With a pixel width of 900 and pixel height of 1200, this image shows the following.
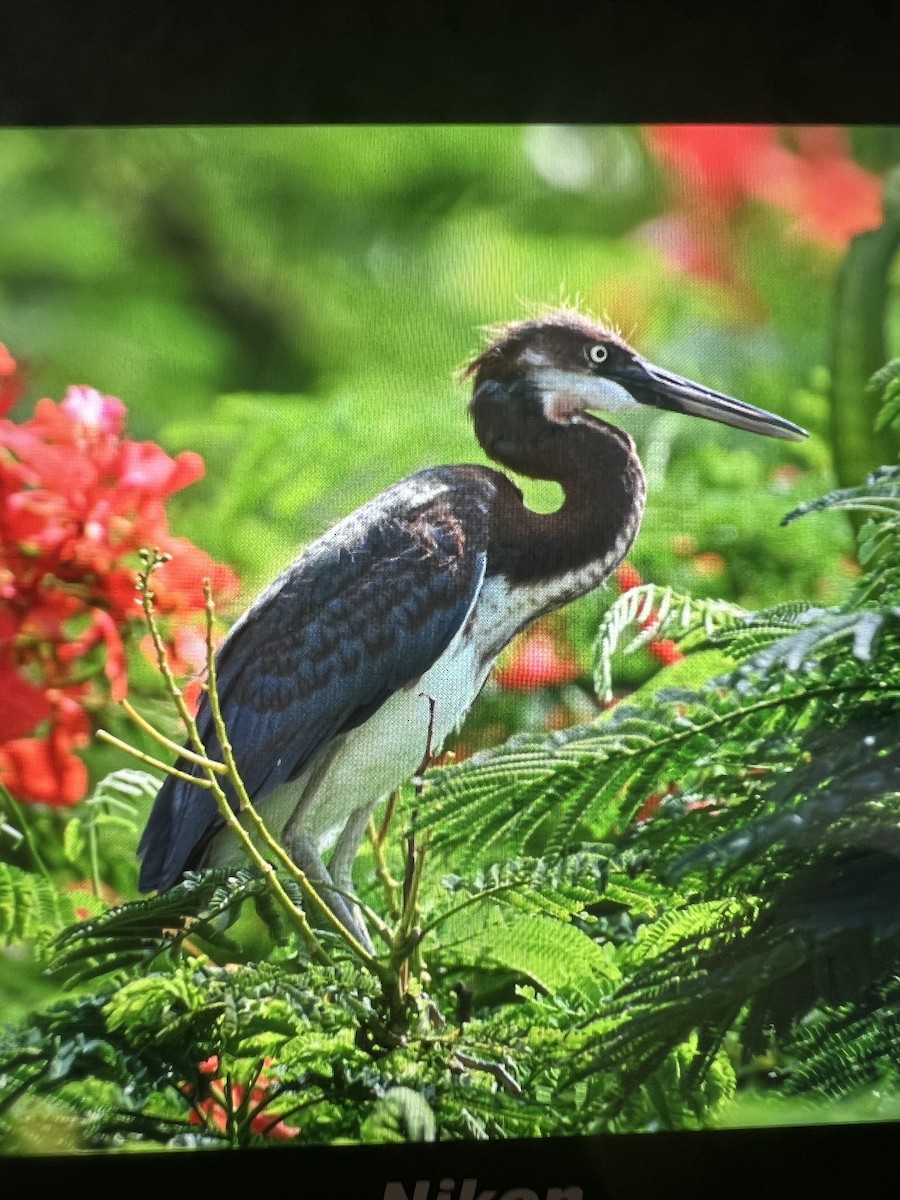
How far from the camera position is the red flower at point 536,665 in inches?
35.2

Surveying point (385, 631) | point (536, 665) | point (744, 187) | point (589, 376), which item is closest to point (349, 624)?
point (385, 631)

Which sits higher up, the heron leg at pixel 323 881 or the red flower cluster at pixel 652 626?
the red flower cluster at pixel 652 626

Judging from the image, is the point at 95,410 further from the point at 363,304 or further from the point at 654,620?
the point at 654,620

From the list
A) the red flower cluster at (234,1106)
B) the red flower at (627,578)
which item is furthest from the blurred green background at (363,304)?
the red flower cluster at (234,1106)

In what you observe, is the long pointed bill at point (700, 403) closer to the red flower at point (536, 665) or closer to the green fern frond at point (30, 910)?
the red flower at point (536, 665)

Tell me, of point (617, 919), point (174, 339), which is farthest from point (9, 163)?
point (617, 919)

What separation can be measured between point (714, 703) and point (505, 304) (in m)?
Result: 0.30

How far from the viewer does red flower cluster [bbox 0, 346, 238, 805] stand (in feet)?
2.90

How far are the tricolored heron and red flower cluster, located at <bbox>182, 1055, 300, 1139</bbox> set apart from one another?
0.42 feet

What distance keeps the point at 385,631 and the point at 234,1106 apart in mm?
330

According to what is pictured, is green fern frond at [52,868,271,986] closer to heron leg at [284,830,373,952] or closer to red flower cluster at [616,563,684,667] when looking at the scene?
heron leg at [284,830,373,952]

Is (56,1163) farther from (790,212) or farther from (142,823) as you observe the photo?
(790,212)

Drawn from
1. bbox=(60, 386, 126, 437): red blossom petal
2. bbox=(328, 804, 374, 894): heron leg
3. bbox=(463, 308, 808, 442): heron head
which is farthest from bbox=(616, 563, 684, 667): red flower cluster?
bbox=(60, 386, 126, 437): red blossom petal

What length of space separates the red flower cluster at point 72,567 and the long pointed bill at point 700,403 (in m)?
0.31
